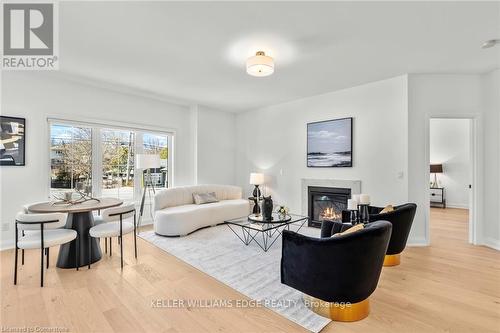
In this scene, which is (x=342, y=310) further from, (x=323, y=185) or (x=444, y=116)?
(x=444, y=116)

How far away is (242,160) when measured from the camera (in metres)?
6.63

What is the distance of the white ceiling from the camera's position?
7.57 feet

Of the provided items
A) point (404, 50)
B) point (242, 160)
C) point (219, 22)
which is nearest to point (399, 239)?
point (404, 50)

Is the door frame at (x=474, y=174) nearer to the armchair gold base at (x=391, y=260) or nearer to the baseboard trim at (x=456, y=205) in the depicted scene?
the armchair gold base at (x=391, y=260)

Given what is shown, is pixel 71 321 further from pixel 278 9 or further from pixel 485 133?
pixel 485 133

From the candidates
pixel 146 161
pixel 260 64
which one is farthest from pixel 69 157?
pixel 260 64

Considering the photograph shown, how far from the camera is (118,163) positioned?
4.91m

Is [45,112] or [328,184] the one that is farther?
[328,184]

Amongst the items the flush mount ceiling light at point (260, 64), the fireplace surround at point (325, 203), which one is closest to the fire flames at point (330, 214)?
the fireplace surround at point (325, 203)

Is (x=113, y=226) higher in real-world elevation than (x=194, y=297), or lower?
higher

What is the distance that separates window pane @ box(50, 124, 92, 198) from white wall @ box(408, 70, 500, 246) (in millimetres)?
5587

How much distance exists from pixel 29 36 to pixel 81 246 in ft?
8.26

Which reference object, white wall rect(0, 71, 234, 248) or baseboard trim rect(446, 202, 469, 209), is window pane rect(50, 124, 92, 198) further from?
baseboard trim rect(446, 202, 469, 209)

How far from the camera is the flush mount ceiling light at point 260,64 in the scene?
2881mm
